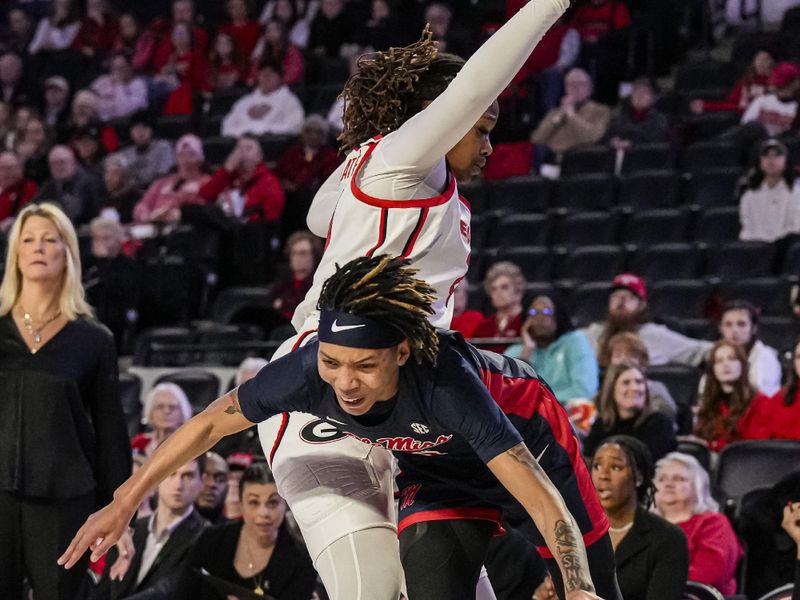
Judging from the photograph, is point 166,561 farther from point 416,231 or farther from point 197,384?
point 416,231

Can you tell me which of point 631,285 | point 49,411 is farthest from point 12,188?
point 49,411

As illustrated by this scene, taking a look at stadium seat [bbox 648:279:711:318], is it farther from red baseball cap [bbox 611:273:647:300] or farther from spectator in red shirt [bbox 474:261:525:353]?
spectator in red shirt [bbox 474:261:525:353]

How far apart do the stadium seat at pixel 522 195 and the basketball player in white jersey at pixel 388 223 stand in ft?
22.5

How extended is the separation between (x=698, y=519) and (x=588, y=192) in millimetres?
4731

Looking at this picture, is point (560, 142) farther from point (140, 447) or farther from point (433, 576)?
point (433, 576)

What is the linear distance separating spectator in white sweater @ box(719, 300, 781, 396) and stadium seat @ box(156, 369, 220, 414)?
9.52ft

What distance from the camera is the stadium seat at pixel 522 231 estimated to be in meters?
10.2

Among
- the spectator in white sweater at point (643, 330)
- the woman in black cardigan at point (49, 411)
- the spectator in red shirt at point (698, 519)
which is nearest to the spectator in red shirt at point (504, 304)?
the spectator in white sweater at point (643, 330)

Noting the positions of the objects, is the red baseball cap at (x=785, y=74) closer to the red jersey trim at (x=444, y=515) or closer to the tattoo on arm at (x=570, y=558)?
the red jersey trim at (x=444, y=515)

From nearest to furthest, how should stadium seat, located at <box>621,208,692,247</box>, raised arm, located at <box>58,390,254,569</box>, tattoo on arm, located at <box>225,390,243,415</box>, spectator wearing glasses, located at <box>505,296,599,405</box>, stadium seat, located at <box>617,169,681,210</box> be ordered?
raised arm, located at <box>58,390,254,569</box> → tattoo on arm, located at <box>225,390,243,415</box> → spectator wearing glasses, located at <box>505,296,599,405</box> → stadium seat, located at <box>621,208,692,247</box> → stadium seat, located at <box>617,169,681,210</box>

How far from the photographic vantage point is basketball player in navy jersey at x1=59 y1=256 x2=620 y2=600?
3.28m

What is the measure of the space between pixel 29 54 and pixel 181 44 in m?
1.78

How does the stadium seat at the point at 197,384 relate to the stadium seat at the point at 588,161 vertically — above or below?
below

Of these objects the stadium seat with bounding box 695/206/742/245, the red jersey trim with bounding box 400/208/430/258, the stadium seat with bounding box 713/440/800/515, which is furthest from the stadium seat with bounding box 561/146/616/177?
the red jersey trim with bounding box 400/208/430/258
